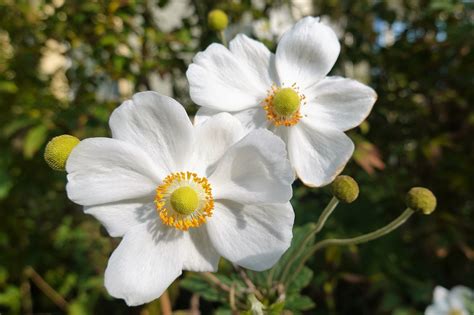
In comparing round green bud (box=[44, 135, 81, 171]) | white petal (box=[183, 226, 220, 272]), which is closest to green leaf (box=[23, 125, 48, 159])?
round green bud (box=[44, 135, 81, 171])

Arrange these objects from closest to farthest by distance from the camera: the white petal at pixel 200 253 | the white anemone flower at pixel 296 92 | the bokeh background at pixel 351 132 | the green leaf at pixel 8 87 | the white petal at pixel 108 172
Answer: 1. the white petal at pixel 108 172
2. the white petal at pixel 200 253
3. the white anemone flower at pixel 296 92
4. the bokeh background at pixel 351 132
5. the green leaf at pixel 8 87

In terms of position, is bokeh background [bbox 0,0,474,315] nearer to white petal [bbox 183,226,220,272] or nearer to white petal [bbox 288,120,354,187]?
white petal [bbox 288,120,354,187]

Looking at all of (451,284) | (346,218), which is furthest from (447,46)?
(451,284)

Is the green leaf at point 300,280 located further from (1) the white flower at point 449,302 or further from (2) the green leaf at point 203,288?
(1) the white flower at point 449,302

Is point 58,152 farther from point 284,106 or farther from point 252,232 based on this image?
point 284,106

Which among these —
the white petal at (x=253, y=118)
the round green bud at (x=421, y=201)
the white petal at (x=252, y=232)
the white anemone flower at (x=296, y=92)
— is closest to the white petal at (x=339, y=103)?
the white anemone flower at (x=296, y=92)

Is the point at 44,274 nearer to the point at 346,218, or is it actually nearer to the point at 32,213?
the point at 32,213
